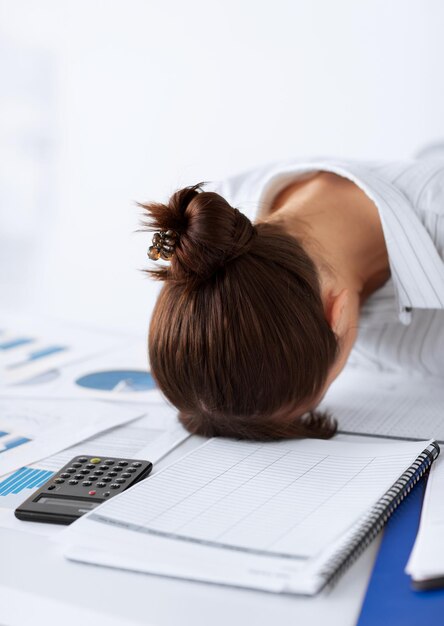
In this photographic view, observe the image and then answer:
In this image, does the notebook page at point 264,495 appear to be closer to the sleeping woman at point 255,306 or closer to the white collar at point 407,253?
the sleeping woman at point 255,306

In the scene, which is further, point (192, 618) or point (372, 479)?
point (372, 479)

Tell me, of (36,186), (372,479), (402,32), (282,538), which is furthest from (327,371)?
(36,186)

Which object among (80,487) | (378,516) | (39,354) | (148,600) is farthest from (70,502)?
(39,354)

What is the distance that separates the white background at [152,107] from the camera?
2246mm

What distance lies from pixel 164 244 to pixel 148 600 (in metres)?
0.42

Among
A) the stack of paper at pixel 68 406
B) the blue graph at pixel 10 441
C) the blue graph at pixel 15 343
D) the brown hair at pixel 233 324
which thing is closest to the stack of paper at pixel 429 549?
the brown hair at pixel 233 324

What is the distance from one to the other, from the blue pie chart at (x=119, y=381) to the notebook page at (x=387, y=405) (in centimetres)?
30

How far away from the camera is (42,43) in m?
2.85

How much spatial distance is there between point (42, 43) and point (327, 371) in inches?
93.3

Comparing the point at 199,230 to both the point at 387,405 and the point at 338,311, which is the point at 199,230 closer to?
the point at 338,311

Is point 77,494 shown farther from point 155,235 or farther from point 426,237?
point 426,237

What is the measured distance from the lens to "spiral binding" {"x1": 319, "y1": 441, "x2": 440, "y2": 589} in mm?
599

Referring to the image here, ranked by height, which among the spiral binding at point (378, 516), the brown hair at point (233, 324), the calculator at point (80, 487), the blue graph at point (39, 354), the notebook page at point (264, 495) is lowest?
the blue graph at point (39, 354)

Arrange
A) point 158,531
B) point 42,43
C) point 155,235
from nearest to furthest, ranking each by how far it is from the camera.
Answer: point 158,531 < point 155,235 < point 42,43
